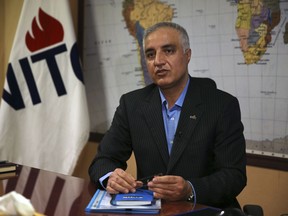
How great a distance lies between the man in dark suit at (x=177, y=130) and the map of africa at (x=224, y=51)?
1.90 ft

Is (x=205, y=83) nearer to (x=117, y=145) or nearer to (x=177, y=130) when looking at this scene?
(x=177, y=130)

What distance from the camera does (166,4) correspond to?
A: 9.55 feet

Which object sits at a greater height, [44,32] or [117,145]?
[44,32]

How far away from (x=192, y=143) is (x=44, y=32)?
1.81 m

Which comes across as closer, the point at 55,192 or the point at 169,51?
the point at 55,192

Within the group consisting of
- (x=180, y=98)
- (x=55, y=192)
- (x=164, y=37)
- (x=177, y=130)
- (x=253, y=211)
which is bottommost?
(x=253, y=211)

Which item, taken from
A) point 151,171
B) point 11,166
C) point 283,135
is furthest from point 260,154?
point 11,166

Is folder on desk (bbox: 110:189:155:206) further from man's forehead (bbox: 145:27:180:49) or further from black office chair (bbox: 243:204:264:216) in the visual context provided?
man's forehead (bbox: 145:27:180:49)

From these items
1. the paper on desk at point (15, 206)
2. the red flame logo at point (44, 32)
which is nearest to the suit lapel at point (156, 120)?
the paper on desk at point (15, 206)

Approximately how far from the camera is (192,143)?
189cm

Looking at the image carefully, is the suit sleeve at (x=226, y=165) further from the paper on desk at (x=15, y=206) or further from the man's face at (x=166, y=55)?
the paper on desk at (x=15, y=206)

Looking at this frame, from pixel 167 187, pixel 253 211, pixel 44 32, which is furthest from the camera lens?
pixel 44 32

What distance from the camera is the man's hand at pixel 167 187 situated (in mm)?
1490

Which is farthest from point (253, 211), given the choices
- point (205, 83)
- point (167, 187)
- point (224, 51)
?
point (224, 51)
